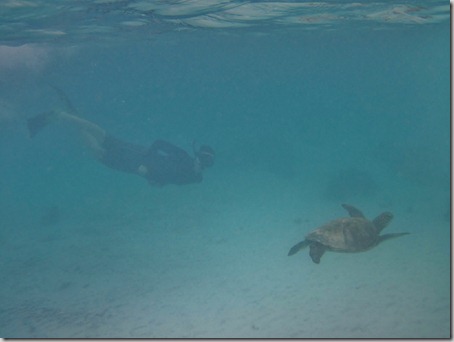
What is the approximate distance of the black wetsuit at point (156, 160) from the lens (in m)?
16.8

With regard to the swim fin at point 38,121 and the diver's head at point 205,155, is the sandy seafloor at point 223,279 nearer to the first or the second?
the diver's head at point 205,155

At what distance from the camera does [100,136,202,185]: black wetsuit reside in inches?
661

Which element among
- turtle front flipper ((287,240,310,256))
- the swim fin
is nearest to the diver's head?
turtle front flipper ((287,240,310,256))

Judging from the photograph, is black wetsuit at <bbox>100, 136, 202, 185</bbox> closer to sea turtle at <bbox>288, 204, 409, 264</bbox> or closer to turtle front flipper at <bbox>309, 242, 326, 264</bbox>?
sea turtle at <bbox>288, 204, 409, 264</bbox>

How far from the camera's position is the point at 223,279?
1212cm

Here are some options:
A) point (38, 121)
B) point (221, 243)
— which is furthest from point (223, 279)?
point (38, 121)

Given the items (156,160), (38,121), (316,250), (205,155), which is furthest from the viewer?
(38,121)

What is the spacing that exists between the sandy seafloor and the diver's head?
127 inches

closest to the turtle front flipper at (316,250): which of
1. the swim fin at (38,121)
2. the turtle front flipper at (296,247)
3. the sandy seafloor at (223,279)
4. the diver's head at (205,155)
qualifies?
the turtle front flipper at (296,247)

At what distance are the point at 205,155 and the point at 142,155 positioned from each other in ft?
12.5

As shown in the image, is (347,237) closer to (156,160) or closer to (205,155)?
(205,155)

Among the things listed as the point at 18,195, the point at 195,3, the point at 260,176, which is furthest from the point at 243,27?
the point at 18,195

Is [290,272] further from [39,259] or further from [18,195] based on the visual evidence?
[18,195]

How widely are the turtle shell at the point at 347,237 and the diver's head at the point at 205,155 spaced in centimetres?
796
